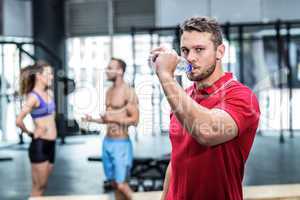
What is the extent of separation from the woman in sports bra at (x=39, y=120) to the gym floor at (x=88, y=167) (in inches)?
42.5

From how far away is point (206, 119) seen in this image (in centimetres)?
103

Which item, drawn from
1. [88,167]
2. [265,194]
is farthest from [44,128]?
[88,167]

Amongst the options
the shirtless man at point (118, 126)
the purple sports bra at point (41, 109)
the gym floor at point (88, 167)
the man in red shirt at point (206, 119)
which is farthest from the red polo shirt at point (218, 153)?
the gym floor at point (88, 167)

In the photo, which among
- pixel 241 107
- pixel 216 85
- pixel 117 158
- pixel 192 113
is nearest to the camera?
pixel 192 113

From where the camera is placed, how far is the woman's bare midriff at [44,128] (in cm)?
325

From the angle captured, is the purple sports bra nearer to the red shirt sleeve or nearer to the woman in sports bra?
the woman in sports bra

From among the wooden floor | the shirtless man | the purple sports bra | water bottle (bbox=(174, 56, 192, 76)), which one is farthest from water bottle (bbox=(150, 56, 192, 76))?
the purple sports bra

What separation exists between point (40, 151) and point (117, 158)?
0.57 meters

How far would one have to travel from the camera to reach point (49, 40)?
877 centimetres

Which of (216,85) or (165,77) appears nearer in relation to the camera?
(165,77)

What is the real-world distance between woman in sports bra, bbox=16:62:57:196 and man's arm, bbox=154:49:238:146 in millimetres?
2305

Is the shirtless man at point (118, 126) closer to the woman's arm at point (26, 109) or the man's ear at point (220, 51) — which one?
the woman's arm at point (26, 109)

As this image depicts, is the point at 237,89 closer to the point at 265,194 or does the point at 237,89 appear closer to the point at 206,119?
the point at 206,119

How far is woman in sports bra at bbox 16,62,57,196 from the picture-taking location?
3186 mm
